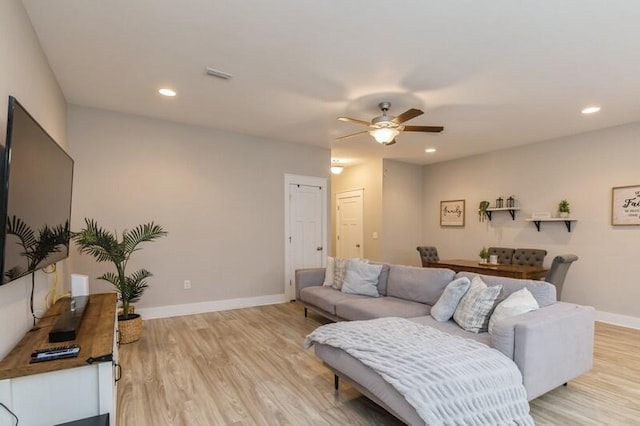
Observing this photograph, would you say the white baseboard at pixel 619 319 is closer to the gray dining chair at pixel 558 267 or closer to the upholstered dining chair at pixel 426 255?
the gray dining chair at pixel 558 267

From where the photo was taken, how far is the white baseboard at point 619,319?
432cm

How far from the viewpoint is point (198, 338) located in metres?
3.72

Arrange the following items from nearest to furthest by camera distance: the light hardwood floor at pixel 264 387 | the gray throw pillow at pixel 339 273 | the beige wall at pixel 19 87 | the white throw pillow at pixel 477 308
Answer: the beige wall at pixel 19 87, the light hardwood floor at pixel 264 387, the white throw pillow at pixel 477 308, the gray throw pillow at pixel 339 273

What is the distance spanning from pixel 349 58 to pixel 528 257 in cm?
425

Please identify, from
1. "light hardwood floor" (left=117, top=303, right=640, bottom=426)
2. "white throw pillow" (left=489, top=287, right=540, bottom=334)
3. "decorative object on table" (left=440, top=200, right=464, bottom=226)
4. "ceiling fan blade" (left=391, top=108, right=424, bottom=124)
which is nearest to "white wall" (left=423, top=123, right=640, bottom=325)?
"decorative object on table" (left=440, top=200, right=464, bottom=226)

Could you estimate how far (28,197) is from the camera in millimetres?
1746

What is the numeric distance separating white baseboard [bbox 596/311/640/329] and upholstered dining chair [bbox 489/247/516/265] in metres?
1.31

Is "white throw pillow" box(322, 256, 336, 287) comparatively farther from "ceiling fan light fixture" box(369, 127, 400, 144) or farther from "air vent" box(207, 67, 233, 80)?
"air vent" box(207, 67, 233, 80)

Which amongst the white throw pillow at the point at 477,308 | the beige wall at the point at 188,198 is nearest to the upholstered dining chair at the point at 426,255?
the beige wall at the point at 188,198

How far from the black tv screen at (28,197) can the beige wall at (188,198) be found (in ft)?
6.17

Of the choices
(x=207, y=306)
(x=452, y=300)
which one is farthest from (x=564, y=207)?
(x=207, y=306)

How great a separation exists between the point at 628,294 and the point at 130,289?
246 inches

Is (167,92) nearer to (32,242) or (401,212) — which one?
(32,242)

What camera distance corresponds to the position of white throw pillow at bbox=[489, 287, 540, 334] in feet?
8.14
